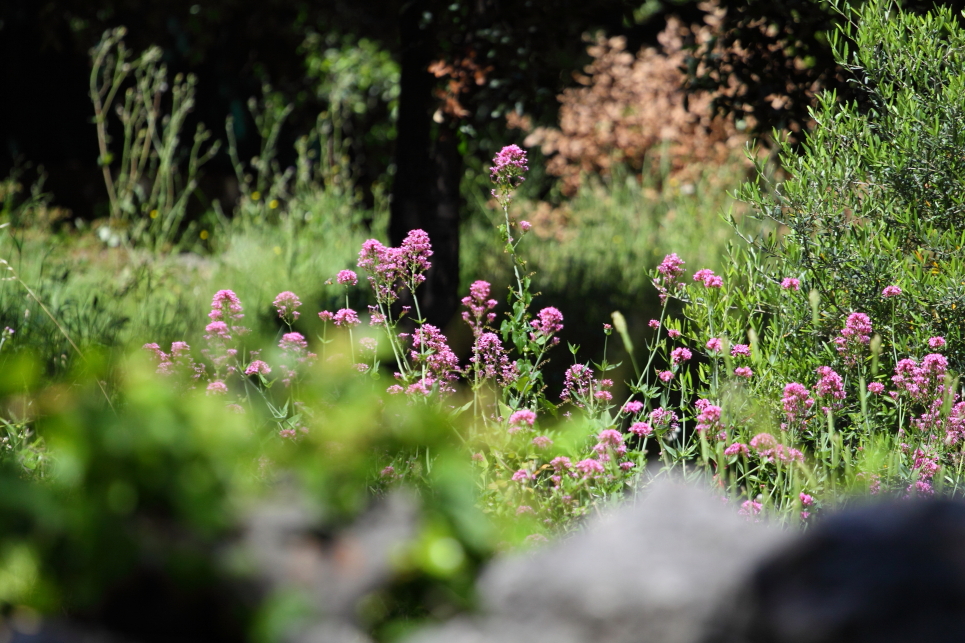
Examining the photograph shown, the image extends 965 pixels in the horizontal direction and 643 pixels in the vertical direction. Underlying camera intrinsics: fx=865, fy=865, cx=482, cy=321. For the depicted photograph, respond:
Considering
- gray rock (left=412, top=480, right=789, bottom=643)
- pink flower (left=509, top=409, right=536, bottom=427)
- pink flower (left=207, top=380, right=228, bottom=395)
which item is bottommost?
pink flower (left=207, top=380, right=228, bottom=395)

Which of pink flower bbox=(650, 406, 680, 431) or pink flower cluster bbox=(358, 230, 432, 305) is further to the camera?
pink flower cluster bbox=(358, 230, 432, 305)

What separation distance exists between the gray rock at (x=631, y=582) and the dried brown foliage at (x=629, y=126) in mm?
9121

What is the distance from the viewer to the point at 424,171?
15.7 feet

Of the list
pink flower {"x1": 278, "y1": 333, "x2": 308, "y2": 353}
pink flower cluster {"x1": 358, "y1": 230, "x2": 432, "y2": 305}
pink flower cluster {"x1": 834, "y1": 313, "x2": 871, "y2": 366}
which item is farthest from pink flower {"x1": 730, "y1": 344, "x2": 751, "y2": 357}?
pink flower {"x1": 278, "y1": 333, "x2": 308, "y2": 353}

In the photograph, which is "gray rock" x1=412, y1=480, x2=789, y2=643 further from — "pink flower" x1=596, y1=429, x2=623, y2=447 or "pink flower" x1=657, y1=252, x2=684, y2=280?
"pink flower" x1=657, y1=252, x2=684, y2=280

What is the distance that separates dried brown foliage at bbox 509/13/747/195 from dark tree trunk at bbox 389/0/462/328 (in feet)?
18.0

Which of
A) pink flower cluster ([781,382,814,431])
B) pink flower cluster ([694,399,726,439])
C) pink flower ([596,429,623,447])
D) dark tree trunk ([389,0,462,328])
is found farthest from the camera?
dark tree trunk ([389,0,462,328])

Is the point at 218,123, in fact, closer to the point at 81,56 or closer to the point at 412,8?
the point at 81,56

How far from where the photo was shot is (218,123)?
990cm

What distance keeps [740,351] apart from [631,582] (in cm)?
167

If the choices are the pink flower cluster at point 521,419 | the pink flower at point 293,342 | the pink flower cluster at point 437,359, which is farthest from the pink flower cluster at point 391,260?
the pink flower cluster at point 521,419

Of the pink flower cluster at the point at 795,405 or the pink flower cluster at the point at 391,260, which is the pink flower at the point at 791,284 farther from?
the pink flower cluster at the point at 391,260

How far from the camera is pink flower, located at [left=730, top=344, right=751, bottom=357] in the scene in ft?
8.92

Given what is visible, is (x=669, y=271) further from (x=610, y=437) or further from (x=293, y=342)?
(x=293, y=342)
